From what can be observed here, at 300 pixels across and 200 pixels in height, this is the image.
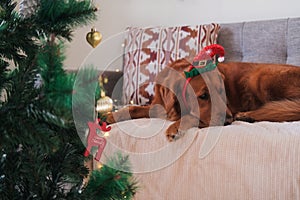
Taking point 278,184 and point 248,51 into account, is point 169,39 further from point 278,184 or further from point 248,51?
point 278,184

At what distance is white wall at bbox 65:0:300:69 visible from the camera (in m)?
2.54

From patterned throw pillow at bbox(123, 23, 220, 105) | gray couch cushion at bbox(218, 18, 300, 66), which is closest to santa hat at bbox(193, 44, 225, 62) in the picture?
A: patterned throw pillow at bbox(123, 23, 220, 105)

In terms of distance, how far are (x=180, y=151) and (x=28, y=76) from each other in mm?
968

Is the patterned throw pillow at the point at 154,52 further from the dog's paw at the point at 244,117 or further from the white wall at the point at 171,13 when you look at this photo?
the dog's paw at the point at 244,117

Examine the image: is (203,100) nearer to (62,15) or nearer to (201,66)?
(201,66)

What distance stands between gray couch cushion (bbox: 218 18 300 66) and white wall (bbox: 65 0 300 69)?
0.65ft

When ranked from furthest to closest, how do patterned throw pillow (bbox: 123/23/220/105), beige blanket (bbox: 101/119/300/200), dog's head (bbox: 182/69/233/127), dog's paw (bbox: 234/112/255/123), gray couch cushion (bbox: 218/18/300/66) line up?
patterned throw pillow (bbox: 123/23/220/105)
gray couch cushion (bbox: 218/18/300/66)
dog's paw (bbox: 234/112/255/123)
dog's head (bbox: 182/69/233/127)
beige blanket (bbox: 101/119/300/200)

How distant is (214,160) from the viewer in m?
1.32

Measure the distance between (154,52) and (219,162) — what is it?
49.9 inches

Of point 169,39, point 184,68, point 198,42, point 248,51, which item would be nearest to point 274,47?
point 248,51

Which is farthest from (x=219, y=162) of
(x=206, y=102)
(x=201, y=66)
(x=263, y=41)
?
(x=263, y=41)

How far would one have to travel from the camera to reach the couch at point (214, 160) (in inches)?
49.0

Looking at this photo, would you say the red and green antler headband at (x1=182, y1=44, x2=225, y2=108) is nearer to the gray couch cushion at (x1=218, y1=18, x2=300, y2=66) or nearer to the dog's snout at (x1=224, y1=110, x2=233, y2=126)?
the dog's snout at (x1=224, y1=110, x2=233, y2=126)

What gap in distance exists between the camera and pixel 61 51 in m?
0.46
